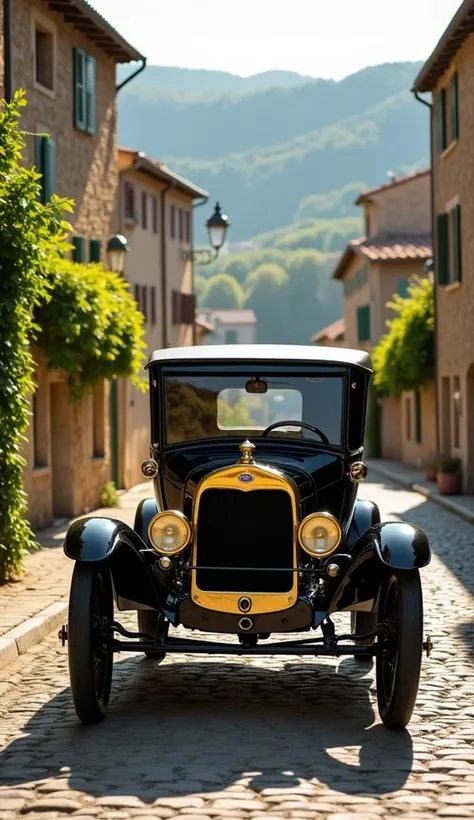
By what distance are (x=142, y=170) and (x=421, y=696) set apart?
26.5 metres

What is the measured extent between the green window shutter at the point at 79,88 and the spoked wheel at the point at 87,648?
1573 cm

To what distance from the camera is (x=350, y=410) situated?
8586 mm

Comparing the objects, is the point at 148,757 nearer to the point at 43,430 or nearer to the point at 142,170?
the point at 43,430

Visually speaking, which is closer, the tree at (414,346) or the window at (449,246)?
the window at (449,246)

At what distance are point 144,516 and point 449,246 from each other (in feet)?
62.8

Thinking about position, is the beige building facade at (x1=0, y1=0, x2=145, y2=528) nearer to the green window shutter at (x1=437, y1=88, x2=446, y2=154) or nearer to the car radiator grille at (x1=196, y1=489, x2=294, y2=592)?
the green window shutter at (x1=437, y1=88, x2=446, y2=154)

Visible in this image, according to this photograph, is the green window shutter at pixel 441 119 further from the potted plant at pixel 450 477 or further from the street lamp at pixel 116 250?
the street lamp at pixel 116 250

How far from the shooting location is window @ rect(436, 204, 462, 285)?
2617 centimetres

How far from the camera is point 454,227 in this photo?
87.2ft

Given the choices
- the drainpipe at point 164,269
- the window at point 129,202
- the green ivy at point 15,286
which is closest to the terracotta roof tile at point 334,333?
the drainpipe at point 164,269

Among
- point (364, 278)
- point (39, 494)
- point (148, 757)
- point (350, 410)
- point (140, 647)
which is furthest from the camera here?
point (364, 278)

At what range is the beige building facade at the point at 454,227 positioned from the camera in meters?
24.8

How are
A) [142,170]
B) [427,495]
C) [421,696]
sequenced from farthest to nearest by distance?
[142,170]
[427,495]
[421,696]

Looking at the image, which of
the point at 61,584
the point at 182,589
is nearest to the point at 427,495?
the point at 61,584
